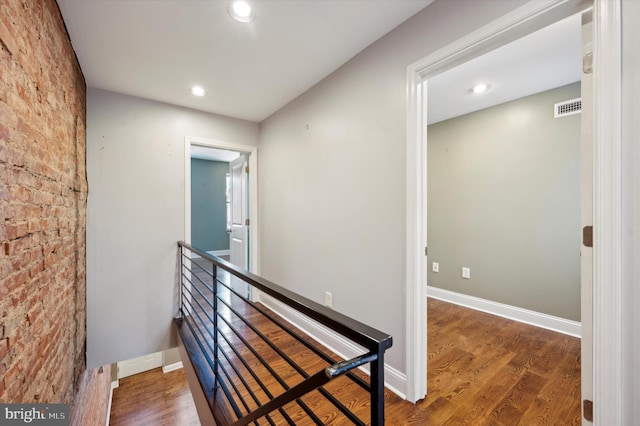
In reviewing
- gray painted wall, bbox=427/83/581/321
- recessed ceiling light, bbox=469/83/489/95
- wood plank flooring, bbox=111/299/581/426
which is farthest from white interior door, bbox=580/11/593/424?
gray painted wall, bbox=427/83/581/321

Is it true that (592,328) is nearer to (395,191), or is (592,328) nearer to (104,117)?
(395,191)

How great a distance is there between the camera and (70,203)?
74.4 inches

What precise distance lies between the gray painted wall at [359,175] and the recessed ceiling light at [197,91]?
0.86 m

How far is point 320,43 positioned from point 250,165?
1943 millimetres

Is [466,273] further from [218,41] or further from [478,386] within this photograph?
[218,41]

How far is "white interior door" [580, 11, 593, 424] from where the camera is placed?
3.48 ft

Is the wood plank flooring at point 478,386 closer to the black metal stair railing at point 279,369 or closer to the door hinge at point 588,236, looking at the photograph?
the black metal stair railing at point 279,369

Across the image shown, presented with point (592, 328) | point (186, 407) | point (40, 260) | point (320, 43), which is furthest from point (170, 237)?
point (592, 328)

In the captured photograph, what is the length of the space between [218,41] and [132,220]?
1.95 meters

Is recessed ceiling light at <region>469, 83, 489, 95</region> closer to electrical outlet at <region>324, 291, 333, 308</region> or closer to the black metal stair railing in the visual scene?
electrical outlet at <region>324, 291, 333, 308</region>

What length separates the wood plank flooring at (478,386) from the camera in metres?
1.52

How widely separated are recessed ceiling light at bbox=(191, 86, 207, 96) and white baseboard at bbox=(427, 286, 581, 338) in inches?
142

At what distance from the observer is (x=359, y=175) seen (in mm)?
2020

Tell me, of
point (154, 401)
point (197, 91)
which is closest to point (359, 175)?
point (197, 91)
